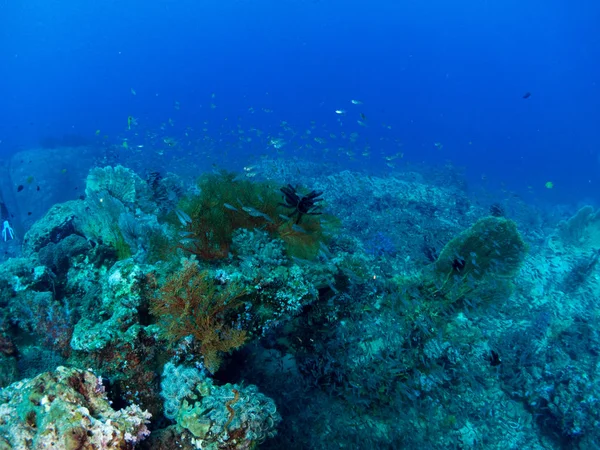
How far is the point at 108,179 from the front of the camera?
29.5 ft

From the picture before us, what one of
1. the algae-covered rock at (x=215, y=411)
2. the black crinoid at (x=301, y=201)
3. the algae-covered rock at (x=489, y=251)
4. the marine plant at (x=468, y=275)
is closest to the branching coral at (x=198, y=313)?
the algae-covered rock at (x=215, y=411)

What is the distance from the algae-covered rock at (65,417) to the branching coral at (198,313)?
3.22 feet

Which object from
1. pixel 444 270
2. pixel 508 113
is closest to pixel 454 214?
pixel 444 270

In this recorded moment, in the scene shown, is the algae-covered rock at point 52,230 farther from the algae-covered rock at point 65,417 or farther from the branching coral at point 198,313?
the algae-covered rock at point 65,417

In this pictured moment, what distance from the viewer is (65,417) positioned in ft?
9.79

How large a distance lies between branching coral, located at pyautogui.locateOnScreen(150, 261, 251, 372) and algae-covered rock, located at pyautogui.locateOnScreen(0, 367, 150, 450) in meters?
0.98

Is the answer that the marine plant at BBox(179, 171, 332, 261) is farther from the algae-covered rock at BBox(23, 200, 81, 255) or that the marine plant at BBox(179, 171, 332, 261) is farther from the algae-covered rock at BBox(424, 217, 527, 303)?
the algae-covered rock at BBox(23, 200, 81, 255)

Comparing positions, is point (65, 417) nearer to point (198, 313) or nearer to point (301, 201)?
point (198, 313)

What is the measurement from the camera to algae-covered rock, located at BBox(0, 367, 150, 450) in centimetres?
291

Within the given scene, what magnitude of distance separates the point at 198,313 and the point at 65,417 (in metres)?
1.73

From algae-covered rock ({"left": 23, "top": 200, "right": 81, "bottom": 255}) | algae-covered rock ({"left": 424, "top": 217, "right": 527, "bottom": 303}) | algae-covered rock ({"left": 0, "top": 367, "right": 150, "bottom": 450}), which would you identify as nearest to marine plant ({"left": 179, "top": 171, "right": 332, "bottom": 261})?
algae-covered rock ({"left": 0, "top": 367, "right": 150, "bottom": 450})

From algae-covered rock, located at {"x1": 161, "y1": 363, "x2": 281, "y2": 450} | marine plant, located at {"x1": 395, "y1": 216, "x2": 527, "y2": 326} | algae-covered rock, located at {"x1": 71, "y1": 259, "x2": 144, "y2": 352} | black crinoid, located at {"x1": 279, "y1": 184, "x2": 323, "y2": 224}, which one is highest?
black crinoid, located at {"x1": 279, "y1": 184, "x2": 323, "y2": 224}

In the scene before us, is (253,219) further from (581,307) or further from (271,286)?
(581,307)

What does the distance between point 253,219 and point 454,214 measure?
1256 centimetres
